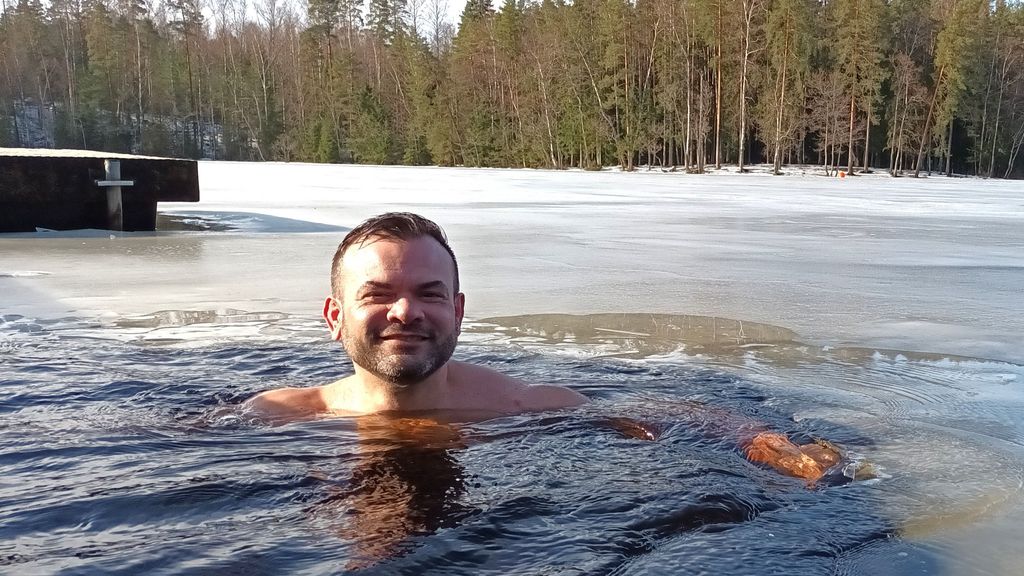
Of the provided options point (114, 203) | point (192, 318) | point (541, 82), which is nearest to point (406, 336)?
point (192, 318)

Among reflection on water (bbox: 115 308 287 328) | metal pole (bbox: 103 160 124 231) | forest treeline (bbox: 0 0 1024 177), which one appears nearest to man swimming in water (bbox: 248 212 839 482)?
reflection on water (bbox: 115 308 287 328)

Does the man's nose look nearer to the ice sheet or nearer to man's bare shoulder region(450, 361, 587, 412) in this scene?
man's bare shoulder region(450, 361, 587, 412)

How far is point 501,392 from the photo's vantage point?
10.1 ft

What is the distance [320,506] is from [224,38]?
71.6 m

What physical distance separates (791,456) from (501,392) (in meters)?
1.04

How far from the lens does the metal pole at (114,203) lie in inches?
351

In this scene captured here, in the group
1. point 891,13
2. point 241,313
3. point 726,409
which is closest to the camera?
point 726,409

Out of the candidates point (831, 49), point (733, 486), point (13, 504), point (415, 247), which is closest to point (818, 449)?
point (733, 486)

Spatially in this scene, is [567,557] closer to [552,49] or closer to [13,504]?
[13,504]

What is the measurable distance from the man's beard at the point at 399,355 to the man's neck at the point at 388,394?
10 cm

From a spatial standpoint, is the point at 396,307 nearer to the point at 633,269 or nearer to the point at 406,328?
the point at 406,328

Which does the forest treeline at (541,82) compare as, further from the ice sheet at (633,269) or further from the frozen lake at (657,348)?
the frozen lake at (657,348)

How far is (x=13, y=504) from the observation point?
85.4 inches

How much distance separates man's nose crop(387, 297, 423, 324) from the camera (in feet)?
8.34
